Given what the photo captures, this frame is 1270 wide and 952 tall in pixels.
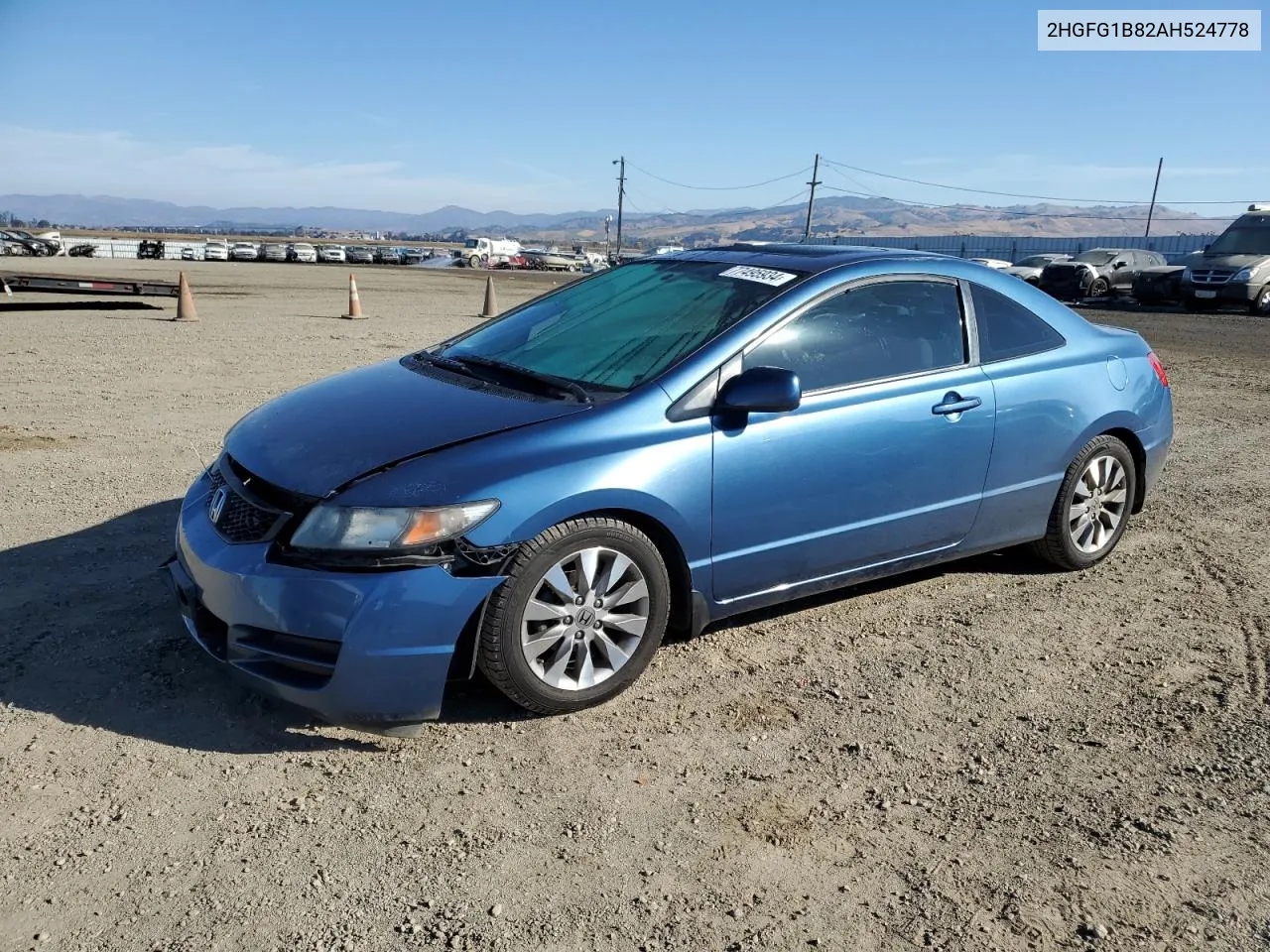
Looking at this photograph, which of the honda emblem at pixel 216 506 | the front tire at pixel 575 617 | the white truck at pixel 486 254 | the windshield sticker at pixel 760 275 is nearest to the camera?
the front tire at pixel 575 617

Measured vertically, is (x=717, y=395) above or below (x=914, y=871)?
above

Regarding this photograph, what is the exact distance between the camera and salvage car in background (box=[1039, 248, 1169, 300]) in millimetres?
28062

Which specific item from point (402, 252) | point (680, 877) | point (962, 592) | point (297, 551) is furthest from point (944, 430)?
point (402, 252)

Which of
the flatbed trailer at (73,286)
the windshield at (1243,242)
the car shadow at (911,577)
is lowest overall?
the car shadow at (911,577)

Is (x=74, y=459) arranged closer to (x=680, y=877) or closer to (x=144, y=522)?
(x=144, y=522)

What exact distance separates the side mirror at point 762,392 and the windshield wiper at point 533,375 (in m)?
0.52

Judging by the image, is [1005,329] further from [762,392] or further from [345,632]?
[345,632]

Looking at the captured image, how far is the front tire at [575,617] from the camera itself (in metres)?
3.31

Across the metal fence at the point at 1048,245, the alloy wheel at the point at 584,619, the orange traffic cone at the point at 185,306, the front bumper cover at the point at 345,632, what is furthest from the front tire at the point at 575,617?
the metal fence at the point at 1048,245

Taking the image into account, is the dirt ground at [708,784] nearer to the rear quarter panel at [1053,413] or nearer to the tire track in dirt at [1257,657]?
the tire track in dirt at [1257,657]

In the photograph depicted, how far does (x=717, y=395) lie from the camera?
373cm

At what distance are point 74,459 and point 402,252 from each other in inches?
2570

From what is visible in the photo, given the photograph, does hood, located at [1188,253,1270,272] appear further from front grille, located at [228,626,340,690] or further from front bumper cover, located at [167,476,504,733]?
front grille, located at [228,626,340,690]

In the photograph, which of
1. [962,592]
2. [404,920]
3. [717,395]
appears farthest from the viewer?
[962,592]
